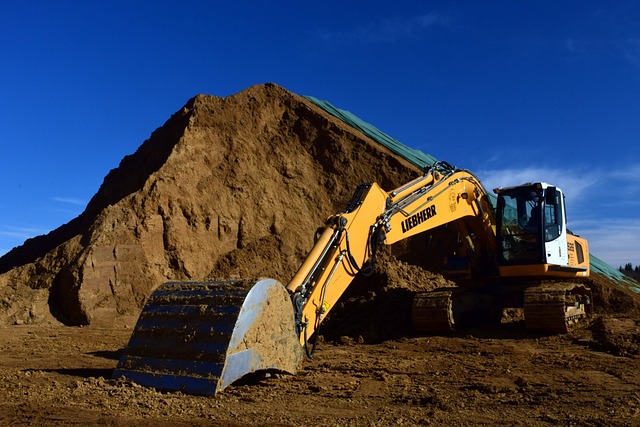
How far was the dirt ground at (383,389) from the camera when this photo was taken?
17.4ft

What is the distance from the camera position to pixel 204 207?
18.0 m

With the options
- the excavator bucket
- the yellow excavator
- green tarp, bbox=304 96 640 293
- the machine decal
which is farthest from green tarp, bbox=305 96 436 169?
the excavator bucket

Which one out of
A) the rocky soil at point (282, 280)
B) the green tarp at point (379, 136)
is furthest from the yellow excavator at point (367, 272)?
the green tarp at point (379, 136)

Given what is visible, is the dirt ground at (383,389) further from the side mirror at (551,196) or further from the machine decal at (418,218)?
the side mirror at (551,196)

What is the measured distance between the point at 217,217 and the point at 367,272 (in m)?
10.3

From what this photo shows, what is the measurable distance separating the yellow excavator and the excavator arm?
0.06 feet

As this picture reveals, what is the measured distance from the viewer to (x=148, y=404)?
547cm

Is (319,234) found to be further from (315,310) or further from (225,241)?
(225,241)

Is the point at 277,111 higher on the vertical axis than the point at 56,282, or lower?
higher

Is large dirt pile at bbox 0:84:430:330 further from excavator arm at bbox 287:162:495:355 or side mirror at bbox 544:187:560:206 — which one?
side mirror at bbox 544:187:560:206

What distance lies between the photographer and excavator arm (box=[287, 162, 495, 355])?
24.8 feet

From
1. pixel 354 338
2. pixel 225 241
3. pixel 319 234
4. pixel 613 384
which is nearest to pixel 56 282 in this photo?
pixel 225 241

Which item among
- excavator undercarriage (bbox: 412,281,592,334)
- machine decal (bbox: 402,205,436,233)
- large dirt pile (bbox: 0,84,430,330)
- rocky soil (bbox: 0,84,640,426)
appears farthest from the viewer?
large dirt pile (bbox: 0,84,430,330)

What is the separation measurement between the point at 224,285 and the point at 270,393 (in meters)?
1.24
